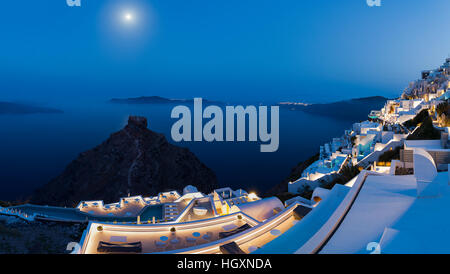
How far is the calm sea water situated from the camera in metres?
34.6

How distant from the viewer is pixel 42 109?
4691 cm

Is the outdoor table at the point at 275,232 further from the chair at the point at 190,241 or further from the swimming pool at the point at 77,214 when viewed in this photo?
the swimming pool at the point at 77,214

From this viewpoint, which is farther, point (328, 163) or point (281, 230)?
point (328, 163)

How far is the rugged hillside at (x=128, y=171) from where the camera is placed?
30250 millimetres

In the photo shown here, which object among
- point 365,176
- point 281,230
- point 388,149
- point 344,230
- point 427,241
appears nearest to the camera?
point 427,241

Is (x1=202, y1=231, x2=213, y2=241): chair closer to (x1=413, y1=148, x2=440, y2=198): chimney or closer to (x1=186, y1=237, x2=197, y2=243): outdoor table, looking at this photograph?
(x1=186, y1=237, x2=197, y2=243): outdoor table

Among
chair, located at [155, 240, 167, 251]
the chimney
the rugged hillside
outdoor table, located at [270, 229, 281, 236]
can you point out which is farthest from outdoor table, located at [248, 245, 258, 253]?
the rugged hillside

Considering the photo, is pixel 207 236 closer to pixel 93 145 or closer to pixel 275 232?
pixel 275 232

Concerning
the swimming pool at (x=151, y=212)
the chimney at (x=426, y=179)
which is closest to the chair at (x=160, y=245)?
the chimney at (x=426, y=179)

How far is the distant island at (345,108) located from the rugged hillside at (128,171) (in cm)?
2728

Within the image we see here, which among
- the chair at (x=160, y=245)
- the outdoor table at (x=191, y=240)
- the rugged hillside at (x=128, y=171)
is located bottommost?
the rugged hillside at (x=128, y=171)
